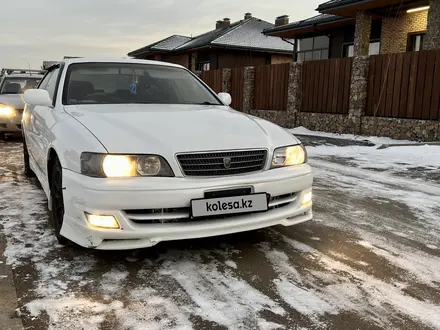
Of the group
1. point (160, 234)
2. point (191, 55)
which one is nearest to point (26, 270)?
point (160, 234)

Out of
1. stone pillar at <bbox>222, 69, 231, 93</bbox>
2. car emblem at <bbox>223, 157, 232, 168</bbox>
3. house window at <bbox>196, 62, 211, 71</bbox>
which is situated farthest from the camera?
house window at <bbox>196, 62, 211, 71</bbox>

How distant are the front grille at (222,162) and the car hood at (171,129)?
0.05 meters

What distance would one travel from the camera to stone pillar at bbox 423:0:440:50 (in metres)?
12.6

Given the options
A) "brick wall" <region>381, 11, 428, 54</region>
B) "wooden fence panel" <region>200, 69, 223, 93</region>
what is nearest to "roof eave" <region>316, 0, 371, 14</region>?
"brick wall" <region>381, 11, 428, 54</region>

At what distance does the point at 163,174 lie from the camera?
292 centimetres

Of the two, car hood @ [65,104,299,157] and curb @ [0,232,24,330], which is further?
car hood @ [65,104,299,157]

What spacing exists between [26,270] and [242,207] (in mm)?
1522

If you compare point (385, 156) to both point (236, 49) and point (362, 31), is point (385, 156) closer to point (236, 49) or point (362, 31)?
point (362, 31)

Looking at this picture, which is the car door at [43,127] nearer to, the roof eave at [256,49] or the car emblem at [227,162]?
the car emblem at [227,162]

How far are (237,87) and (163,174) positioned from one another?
1541 centimetres

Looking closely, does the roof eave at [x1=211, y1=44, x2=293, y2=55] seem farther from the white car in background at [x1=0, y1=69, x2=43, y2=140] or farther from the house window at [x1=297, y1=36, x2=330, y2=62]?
the white car in background at [x1=0, y1=69, x2=43, y2=140]

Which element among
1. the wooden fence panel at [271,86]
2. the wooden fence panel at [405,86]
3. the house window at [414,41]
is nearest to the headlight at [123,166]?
the wooden fence panel at [405,86]

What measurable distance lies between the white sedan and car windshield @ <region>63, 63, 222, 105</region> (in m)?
0.25

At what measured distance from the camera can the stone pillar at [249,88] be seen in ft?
55.4
